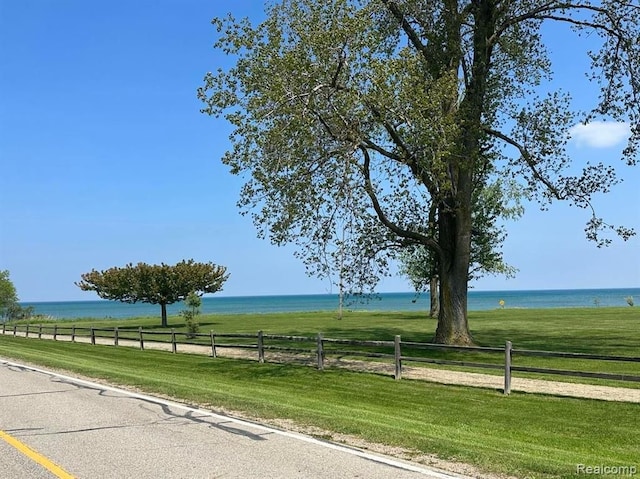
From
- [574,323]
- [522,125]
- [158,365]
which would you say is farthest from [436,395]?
[574,323]

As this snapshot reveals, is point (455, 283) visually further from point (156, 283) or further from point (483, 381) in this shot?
point (156, 283)

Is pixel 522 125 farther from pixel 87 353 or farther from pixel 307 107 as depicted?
pixel 87 353

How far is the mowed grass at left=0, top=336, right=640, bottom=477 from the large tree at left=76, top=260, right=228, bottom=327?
39.4 meters

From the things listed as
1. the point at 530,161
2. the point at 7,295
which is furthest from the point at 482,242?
the point at 7,295

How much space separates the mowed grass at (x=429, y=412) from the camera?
874 cm

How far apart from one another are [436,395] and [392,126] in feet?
29.5


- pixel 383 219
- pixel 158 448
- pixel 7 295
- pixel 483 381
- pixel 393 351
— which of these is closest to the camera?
pixel 158 448

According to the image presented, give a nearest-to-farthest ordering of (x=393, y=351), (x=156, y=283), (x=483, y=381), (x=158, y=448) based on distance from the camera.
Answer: (x=158, y=448)
(x=483, y=381)
(x=393, y=351)
(x=156, y=283)

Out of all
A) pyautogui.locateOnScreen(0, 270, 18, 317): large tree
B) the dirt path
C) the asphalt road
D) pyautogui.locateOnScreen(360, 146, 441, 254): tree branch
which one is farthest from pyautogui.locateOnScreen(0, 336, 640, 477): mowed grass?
pyautogui.locateOnScreen(0, 270, 18, 317): large tree

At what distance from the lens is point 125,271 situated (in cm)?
Result: 6047

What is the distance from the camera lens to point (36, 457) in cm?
815

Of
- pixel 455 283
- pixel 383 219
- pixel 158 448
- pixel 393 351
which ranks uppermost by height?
pixel 383 219

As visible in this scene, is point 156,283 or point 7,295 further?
point 7,295

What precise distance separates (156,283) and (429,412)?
50.3 metres
